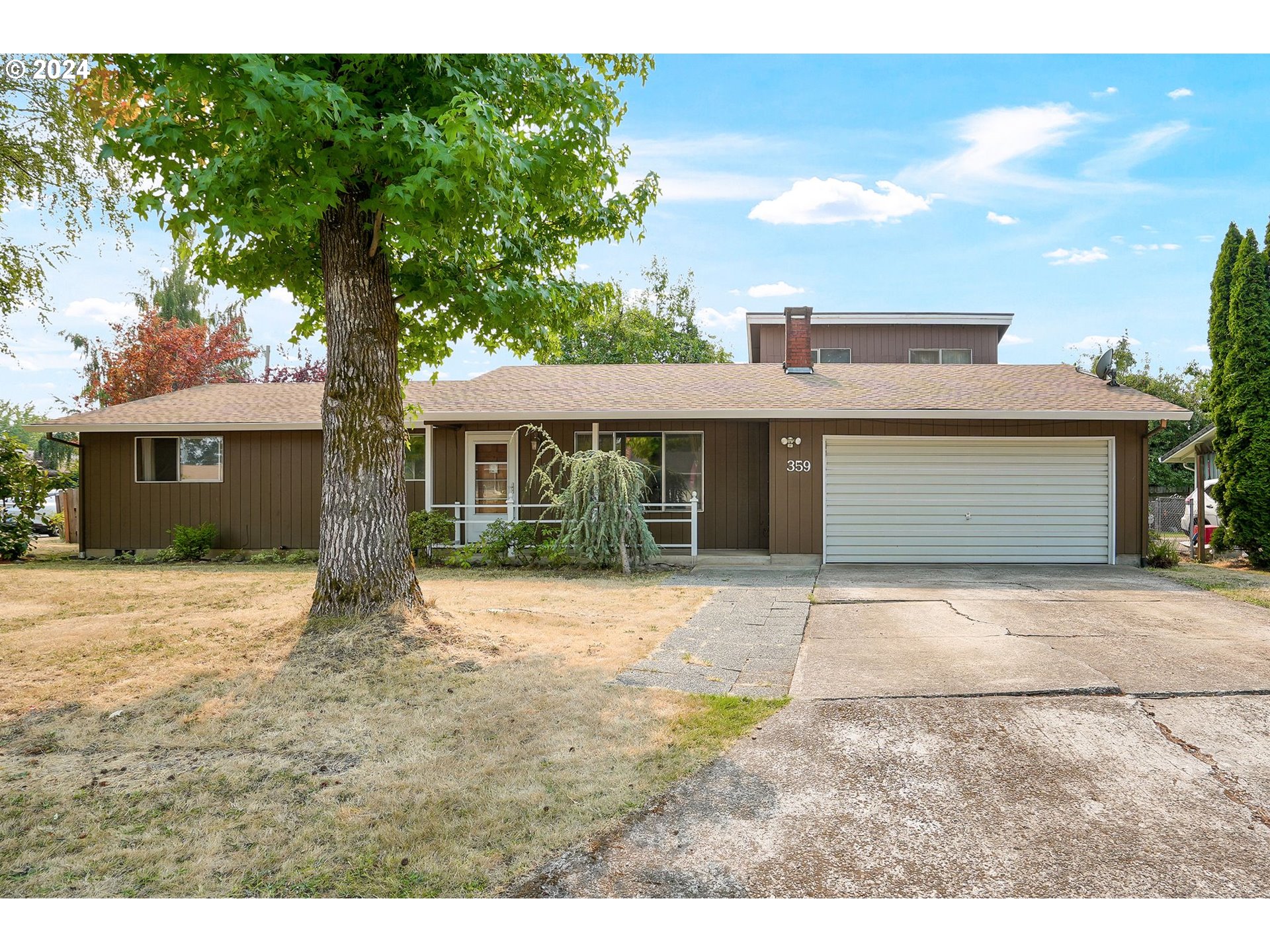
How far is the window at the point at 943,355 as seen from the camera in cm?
1942

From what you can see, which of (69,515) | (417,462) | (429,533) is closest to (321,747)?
(429,533)

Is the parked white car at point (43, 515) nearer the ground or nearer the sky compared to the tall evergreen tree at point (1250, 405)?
nearer the ground

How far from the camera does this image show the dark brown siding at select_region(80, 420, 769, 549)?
1351cm

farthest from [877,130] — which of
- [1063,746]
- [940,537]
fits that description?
[1063,746]

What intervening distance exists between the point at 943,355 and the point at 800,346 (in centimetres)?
624

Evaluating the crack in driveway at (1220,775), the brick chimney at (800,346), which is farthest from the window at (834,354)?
the crack in driveway at (1220,775)

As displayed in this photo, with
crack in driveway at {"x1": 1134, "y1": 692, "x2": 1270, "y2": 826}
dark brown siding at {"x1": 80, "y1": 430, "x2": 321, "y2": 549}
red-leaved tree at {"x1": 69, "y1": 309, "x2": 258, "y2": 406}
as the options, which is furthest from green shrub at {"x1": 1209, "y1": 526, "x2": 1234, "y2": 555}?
red-leaved tree at {"x1": 69, "y1": 309, "x2": 258, "y2": 406}

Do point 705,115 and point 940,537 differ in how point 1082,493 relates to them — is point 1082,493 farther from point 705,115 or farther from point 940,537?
point 705,115

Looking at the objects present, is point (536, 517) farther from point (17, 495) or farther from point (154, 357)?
point (154, 357)

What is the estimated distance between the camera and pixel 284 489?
1434cm

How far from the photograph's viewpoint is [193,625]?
23.7 ft

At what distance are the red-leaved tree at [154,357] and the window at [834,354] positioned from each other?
21059 millimetres

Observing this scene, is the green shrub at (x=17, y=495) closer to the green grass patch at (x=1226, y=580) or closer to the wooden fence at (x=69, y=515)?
the wooden fence at (x=69, y=515)
